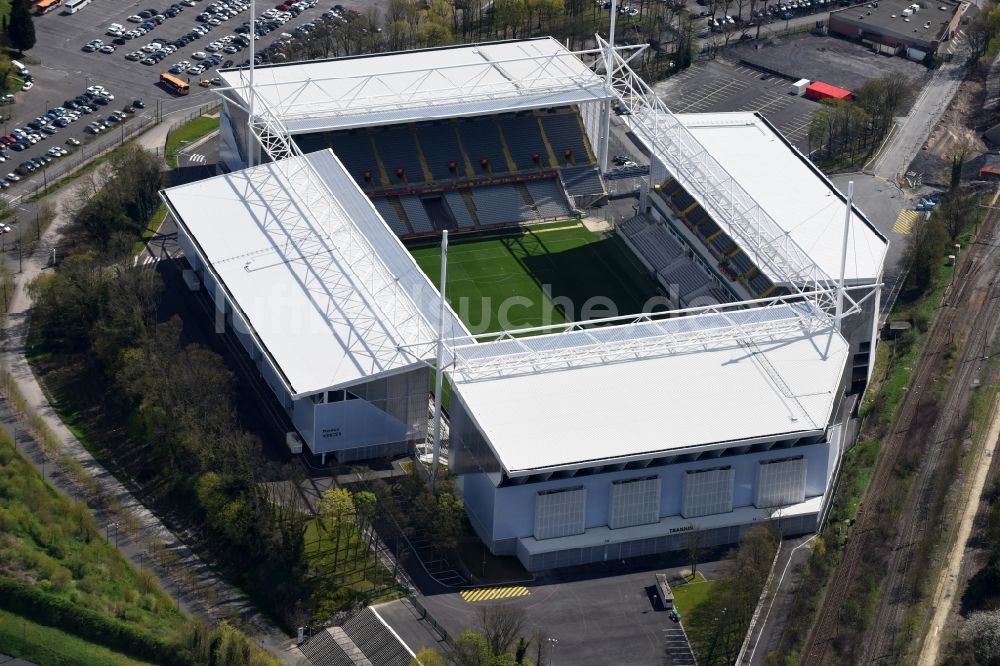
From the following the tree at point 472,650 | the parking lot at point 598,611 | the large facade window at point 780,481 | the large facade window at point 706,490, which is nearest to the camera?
the tree at point 472,650

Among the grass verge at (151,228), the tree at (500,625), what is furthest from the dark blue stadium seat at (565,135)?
the tree at (500,625)

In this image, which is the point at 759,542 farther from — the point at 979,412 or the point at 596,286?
the point at 596,286

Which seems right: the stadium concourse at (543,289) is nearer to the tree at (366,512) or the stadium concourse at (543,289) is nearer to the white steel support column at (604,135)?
the white steel support column at (604,135)

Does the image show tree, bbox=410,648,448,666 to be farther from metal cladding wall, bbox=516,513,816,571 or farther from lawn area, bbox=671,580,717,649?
lawn area, bbox=671,580,717,649

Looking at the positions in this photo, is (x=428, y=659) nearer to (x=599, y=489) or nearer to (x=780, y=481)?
(x=599, y=489)

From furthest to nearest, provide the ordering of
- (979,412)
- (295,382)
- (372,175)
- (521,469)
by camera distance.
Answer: (372,175), (979,412), (295,382), (521,469)

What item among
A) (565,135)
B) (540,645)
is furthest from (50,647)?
(565,135)

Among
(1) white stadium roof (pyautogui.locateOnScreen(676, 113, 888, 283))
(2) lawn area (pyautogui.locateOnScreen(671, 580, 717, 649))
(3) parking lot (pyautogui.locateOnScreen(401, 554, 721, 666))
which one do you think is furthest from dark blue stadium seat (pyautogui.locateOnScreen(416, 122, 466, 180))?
(2) lawn area (pyautogui.locateOnScreen(671, 580, 717, 649))

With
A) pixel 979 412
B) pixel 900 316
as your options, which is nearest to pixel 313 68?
pixel 900 316
